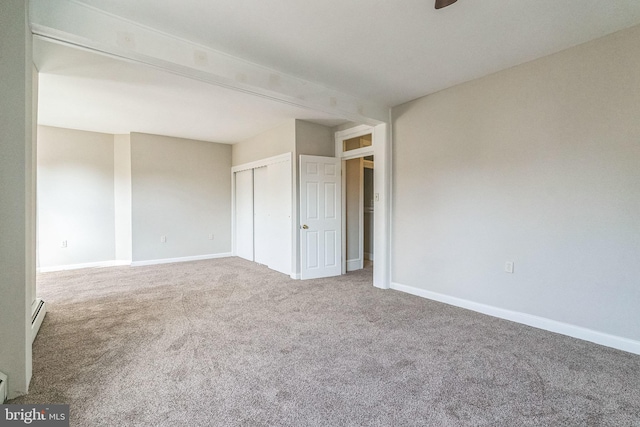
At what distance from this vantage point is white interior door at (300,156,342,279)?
4844 mm

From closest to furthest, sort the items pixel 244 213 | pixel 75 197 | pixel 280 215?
pixel 280 215, pixel 75 197, pixel 244 213

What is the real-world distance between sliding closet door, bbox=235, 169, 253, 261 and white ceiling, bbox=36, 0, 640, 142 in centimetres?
251

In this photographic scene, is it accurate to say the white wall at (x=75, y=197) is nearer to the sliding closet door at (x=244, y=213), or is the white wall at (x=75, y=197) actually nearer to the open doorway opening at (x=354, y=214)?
the sliding closet door at (x=244, y=213)

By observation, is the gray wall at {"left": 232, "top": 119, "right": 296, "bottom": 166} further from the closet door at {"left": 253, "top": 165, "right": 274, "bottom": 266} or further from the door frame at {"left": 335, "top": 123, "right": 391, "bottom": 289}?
the door frame at {"left": 335, "top": 123, "right": 391, "bottom": 289}

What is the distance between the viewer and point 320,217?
5.01 meters

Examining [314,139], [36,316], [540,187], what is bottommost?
[36,316]

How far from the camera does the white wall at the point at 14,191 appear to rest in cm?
176

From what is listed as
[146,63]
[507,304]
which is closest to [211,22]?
[146,63]

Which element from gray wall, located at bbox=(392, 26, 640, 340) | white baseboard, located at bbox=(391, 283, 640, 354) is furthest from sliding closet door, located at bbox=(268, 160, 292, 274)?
white baseboard, located at bbox=(391, 283, 640, 354)

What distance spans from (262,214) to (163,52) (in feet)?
12.5

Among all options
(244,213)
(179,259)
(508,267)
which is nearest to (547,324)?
(508,267)

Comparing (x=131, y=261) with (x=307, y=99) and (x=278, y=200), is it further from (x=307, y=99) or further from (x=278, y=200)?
(x=307, y=99)

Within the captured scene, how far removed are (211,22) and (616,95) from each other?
11.6 ft

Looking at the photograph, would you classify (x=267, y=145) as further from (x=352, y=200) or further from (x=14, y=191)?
(x=14, y=191)
